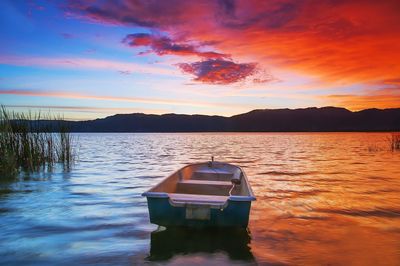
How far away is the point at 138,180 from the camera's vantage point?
18750 millimetres

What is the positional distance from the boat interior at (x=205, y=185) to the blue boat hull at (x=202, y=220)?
0.27 meters

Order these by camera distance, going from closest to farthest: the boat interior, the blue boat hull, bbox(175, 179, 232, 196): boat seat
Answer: the blue boat hull → the boat interior → bbox(175, 179, 232, 196): boat seat

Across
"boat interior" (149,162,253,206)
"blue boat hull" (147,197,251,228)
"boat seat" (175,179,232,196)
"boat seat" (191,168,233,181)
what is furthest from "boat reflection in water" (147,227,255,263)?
"boat seat" (191,168,233,181)

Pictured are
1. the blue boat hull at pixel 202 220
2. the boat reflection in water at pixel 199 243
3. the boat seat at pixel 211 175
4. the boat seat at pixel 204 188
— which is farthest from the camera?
the boat seat at pixel 211 175

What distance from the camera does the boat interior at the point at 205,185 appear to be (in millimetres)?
8773

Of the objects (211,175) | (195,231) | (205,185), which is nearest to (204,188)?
(205,185)

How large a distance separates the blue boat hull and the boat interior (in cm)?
27

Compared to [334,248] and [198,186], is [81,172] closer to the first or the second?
[198,186]

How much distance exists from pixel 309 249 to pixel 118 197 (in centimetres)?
805

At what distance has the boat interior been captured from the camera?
345 inches

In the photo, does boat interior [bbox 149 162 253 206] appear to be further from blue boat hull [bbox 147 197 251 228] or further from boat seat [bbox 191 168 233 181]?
blue boat hull [bbox 147 197 251 228]

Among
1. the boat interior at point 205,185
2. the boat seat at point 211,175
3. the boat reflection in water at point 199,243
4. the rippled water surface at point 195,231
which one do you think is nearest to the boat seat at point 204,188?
the boat interior at point 205,185

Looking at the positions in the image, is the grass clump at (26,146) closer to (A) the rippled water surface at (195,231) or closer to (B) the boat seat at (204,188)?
(A) the rippled water surface at (195,231)

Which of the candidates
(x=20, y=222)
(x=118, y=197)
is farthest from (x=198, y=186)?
(x=20, y=222)
